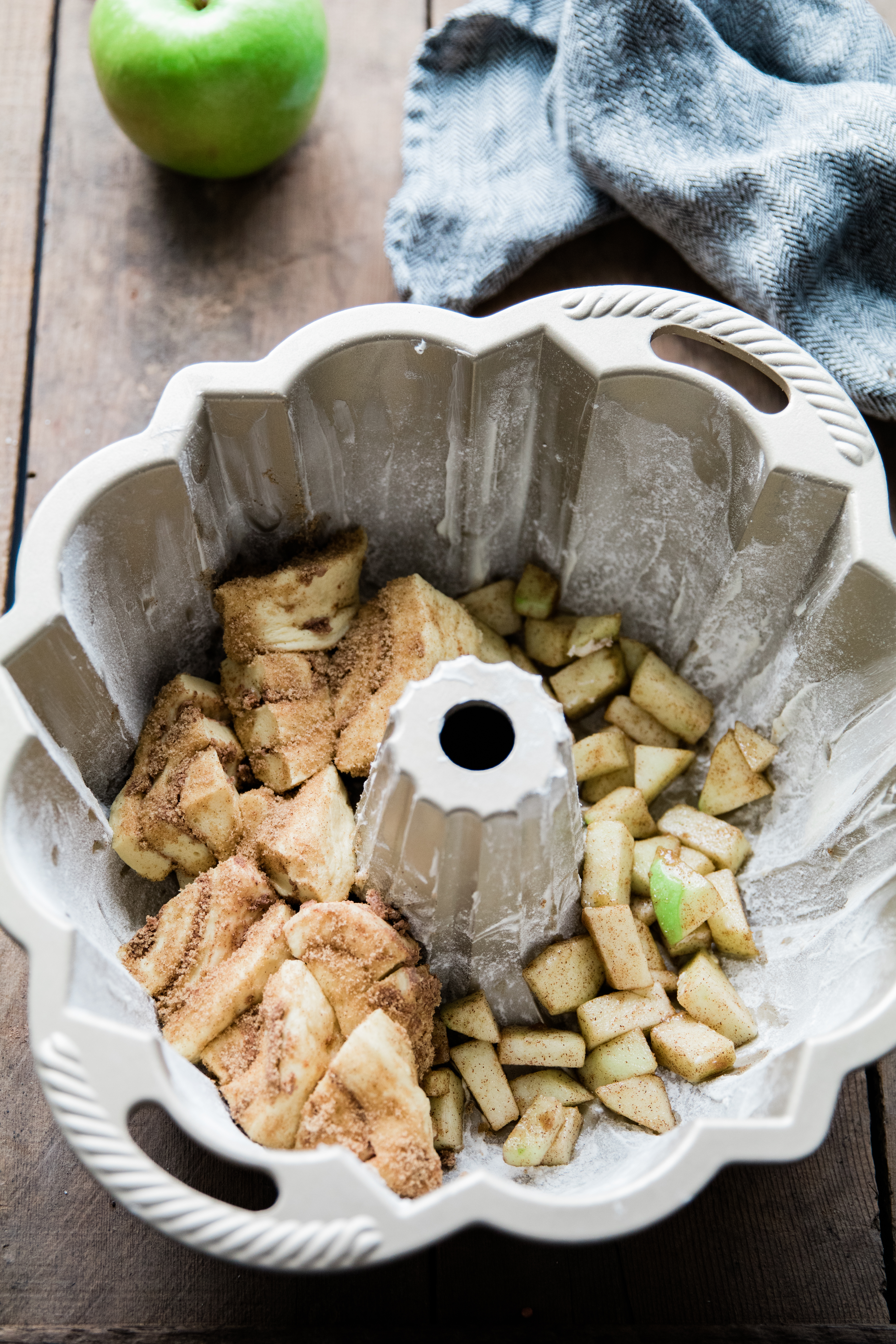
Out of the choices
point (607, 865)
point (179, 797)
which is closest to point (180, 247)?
point (179, 797)

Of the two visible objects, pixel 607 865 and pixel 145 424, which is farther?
pixel 145 424

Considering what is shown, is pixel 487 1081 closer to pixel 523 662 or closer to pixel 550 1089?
pixel 550 1089

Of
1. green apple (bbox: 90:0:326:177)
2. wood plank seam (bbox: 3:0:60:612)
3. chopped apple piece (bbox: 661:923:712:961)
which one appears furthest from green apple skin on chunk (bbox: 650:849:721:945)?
green apple (bbox: 90:0:326:177)

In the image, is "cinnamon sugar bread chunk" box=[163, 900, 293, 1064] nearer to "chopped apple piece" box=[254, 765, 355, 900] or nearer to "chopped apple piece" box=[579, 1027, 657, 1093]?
"chopped apple piece" box=[254, 765, 355, 900]

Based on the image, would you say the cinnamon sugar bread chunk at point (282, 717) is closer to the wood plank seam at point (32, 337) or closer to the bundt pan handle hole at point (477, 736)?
the bundt pan handle hole at point (477, 736)

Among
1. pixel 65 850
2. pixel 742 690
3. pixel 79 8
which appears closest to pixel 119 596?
pixel 65 850

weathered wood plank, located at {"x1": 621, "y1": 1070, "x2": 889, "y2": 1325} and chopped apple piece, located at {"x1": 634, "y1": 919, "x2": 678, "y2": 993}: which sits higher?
chopped apple piece, located at {"x1": 634, "y1": 919, "x2": 678, "y2": 993}
